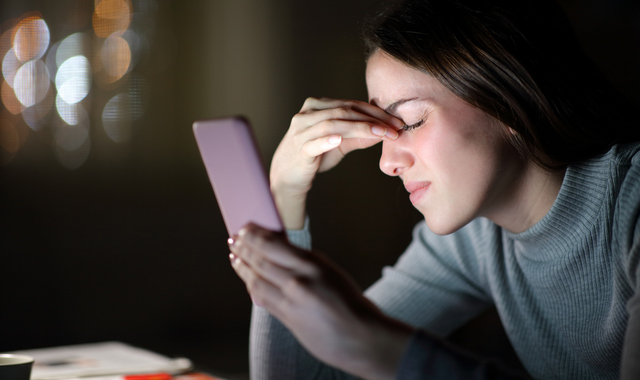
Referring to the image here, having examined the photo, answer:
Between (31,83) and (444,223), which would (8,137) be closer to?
(31,83)

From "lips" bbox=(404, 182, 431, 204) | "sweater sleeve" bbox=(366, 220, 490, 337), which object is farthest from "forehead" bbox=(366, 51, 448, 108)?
"sweater sleeve" bbox=(366, 220, 490, 337)

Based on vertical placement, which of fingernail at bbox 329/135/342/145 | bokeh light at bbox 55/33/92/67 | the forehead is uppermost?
bokeh light at bbox 55/33/92/67

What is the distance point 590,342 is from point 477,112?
0.42 meters

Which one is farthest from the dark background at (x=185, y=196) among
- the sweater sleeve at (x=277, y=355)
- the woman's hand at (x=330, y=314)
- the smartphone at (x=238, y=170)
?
the woman's hand at (x=330, y=314)

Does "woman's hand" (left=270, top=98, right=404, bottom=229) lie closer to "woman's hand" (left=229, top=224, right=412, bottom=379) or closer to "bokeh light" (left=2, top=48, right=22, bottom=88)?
"woman's hand" (left=229, top=224, right=412, bottom=379)

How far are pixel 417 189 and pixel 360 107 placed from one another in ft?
0.53

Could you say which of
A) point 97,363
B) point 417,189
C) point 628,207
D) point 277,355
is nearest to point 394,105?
point 417,189

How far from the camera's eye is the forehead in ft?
2.80

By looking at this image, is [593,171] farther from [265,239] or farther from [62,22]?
[62,22]

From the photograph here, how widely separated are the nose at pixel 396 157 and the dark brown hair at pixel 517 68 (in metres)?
0.12

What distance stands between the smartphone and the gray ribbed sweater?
0.36 metres

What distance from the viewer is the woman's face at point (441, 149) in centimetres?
84

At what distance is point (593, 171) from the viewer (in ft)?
2.89

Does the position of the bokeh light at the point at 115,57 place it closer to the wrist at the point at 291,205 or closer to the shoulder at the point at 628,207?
the wrist at the point at 291,205
